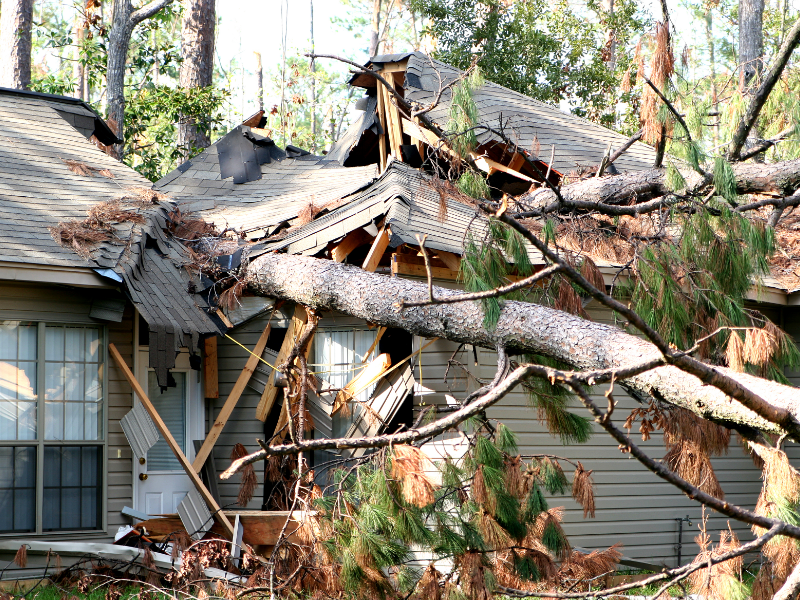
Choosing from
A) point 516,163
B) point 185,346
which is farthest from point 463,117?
point 516,163

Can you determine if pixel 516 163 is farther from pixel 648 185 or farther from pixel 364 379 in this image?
pixel 648 185

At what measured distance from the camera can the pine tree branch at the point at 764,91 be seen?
490cm

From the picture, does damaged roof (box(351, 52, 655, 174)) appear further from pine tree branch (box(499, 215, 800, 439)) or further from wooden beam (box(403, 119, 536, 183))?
pine tree branch (box(499, 215, 800, 439))

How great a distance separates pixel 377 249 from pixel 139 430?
2933 mm

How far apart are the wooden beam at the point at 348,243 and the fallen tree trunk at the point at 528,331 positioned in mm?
1125

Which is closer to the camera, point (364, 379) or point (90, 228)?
point (364, 379)

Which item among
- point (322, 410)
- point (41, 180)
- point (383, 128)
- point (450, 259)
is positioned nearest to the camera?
point (450, 259)

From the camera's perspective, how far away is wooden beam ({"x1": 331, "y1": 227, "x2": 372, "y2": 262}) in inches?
318

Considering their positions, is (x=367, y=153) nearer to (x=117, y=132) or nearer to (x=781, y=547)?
(x=117, y=132)

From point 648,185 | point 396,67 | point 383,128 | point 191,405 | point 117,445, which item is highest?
→ point 396,67

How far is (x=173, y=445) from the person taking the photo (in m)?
7.92

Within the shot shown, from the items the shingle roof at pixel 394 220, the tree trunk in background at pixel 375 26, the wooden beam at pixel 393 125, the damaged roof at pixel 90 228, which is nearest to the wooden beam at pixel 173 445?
the damaged roof at pixel 90 228

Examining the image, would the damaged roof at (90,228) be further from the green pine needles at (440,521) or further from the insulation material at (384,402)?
the green pine needles at (440,521)

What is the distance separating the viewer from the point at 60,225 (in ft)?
27.0
